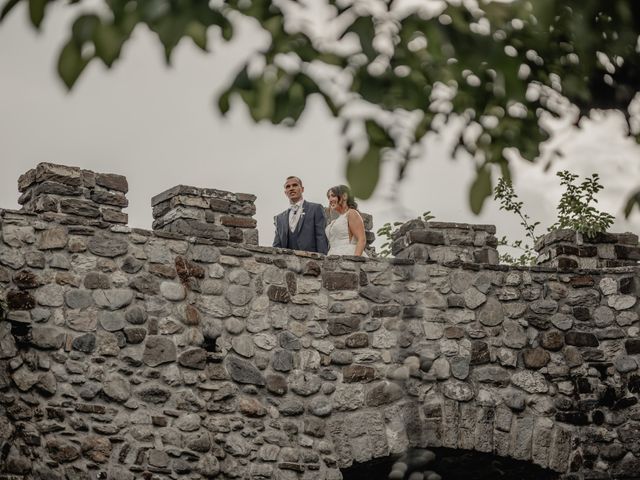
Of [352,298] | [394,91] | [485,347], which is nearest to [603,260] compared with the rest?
[485,347]

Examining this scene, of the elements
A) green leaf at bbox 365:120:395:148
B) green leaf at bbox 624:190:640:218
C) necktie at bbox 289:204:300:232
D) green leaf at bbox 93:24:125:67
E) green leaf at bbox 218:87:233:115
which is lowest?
green leaf at bbox 624:190:640:218

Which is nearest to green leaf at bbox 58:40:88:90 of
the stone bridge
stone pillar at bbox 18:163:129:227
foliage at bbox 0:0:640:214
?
foliage at bbox 0:0:640:214

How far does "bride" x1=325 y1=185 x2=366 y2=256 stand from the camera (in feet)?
29.5

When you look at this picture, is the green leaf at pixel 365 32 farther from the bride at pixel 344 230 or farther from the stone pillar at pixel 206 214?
the bride at pixel 344 230

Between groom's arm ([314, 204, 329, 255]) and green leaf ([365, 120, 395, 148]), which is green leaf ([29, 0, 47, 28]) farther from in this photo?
groom's arm ([314, 204, 329, 255])

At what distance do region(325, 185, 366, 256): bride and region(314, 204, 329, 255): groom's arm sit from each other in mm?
105

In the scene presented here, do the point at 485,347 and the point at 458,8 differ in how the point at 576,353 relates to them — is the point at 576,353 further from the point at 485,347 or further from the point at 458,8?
the point at 458,8

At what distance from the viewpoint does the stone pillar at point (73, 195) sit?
25.5 feet

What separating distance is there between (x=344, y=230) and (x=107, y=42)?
5949mm

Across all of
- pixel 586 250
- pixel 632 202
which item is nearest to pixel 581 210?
pixel 586 250

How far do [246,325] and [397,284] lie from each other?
1212 mm

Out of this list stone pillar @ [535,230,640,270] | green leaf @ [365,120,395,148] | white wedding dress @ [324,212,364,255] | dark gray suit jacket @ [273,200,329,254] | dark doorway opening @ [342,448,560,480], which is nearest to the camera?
green leaf @ [365,120,395,148]

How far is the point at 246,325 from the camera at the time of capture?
27.1ft

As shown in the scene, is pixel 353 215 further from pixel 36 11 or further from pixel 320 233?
pixel 36 11
